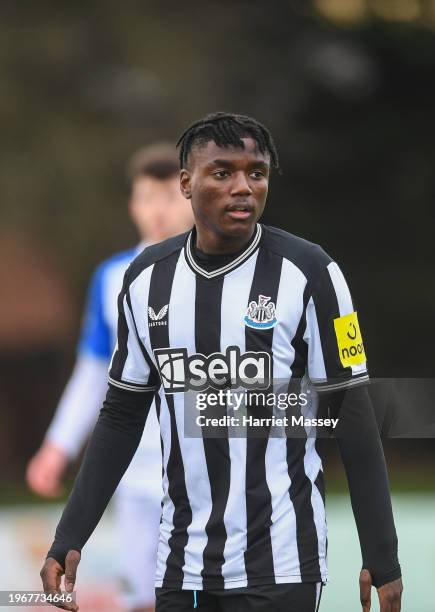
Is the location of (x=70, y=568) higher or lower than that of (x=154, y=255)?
lower

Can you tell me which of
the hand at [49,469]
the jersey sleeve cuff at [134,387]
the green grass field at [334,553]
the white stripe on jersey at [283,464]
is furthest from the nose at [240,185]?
the green grass field at [334,553]

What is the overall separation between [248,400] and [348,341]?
0.30 metres

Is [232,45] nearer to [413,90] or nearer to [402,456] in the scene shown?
[413,90]

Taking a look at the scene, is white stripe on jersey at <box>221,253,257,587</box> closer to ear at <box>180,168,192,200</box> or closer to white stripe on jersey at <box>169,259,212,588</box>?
white stripe on jersey at <box>169,259,212,588</box>

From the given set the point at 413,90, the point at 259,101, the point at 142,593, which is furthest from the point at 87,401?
the point at 413,90

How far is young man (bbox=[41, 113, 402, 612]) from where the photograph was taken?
3229 millimetres

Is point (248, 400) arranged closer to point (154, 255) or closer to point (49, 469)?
point (154, 255)

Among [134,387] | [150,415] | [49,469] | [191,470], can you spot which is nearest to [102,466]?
[134,387]

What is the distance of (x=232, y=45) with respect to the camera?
13.2m

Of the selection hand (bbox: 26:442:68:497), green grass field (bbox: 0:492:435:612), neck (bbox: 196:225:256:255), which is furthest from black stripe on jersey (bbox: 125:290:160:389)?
green grass field (bbox: 0:492:435:612)

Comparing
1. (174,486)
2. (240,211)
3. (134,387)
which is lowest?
(174,486)

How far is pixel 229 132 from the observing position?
335 cm

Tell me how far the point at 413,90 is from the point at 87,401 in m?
8.84

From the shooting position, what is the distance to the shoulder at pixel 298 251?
3305 mm
